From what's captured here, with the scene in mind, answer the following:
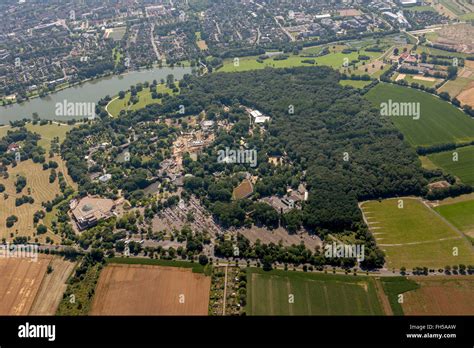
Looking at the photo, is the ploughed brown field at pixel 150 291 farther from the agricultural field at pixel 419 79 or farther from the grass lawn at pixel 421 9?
the grass lawn at pixel 421 9

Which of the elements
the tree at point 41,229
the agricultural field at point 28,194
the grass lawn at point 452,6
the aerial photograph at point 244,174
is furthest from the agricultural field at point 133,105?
the grass lawn at point 452,6

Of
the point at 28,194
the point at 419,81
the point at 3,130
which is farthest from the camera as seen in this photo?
the point at 419,81

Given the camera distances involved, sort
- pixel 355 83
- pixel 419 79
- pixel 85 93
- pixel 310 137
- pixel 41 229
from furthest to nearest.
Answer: pixel 85 93
pixel 355 83
pixel 419 79
pixel 310 137
pixel 41 229

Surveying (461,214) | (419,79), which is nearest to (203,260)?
(461,214)

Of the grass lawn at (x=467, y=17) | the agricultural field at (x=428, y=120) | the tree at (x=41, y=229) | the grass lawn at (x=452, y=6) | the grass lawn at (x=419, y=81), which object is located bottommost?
the tree at (x=41, y=229)

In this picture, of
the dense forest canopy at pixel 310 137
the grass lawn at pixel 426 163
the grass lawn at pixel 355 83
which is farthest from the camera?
the grass lawn at pixel 355 83

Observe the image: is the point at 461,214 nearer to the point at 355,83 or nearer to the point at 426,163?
the point at 426,163

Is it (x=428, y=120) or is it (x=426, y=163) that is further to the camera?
(x=428, y=120)

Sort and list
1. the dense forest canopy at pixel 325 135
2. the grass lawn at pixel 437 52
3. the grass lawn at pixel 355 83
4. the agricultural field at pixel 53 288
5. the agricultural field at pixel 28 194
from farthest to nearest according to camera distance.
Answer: the grass lawn at pixel 437 52
the grass lawn at pixel 355 83
the dense forest canopy at pixel 325 135
the agricultural field at pixel 28 194
the agricultural field at pixel 53 288
